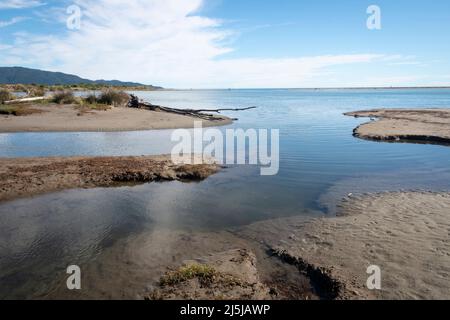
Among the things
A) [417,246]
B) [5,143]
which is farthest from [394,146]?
[5,143]

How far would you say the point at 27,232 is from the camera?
10.0m

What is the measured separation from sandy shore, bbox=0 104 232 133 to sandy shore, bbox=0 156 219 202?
1208 centimetres

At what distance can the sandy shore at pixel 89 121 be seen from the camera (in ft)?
93.4

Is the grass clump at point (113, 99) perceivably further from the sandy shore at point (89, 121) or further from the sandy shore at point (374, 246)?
the sandy shore at point (374, 246)

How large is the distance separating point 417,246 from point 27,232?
10.4 meters

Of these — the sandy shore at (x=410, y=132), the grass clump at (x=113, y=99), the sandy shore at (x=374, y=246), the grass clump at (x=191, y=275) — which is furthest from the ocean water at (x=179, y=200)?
the grass clump at (x=113, y=99)

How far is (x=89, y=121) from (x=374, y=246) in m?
27.9

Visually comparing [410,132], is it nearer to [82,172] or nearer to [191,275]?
[82,172]

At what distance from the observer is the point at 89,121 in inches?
1233

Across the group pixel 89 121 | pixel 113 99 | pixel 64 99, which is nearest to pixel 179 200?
pixel 89 121

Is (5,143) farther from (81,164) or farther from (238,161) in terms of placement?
(238,161)

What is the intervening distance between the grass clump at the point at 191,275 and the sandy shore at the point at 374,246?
213cm

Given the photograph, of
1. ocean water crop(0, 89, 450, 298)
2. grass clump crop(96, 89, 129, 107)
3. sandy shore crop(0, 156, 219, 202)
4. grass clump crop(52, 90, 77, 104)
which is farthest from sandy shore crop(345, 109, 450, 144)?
grass clump crop(52, 90, 77, 104)

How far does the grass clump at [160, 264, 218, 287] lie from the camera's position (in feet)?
24.0
